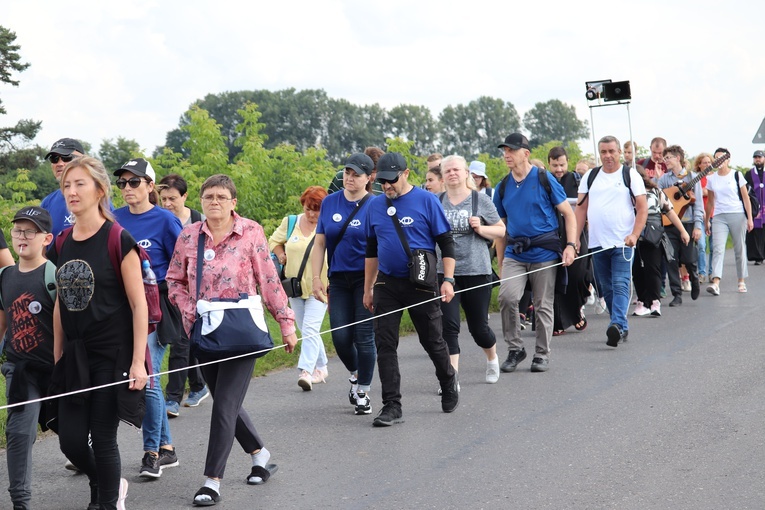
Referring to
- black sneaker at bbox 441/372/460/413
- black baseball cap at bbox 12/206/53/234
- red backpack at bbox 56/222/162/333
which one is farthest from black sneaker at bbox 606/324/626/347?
black baseball cap at bbox 12/206/53/234

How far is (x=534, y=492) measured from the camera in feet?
18.7

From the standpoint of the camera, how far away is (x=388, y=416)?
7477 millimetres

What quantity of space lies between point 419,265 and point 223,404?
6.90 ft

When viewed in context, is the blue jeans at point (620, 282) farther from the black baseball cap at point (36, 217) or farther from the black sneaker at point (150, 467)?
the black baseball cap at point (36, 217)

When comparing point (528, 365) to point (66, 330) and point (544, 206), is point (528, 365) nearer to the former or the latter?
point (544, 206)

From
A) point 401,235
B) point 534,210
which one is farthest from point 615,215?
point 401,235

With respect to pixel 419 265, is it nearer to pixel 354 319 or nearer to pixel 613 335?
pixel 354 319

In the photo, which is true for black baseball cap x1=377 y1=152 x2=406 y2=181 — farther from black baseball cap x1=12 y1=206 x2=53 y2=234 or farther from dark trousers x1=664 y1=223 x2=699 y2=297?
dark trousers x1=664 y1=223 x2=699 y2=297

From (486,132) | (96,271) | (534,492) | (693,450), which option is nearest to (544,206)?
(693,450)

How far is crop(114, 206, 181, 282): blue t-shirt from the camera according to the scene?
22.3 ft

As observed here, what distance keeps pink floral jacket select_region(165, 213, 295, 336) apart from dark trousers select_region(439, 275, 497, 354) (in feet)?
9.42

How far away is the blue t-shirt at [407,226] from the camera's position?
7.50 m

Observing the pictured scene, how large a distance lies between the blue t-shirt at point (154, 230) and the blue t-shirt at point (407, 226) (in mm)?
1465

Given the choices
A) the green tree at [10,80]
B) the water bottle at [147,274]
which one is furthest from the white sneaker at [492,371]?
the green tree at [10,80]
